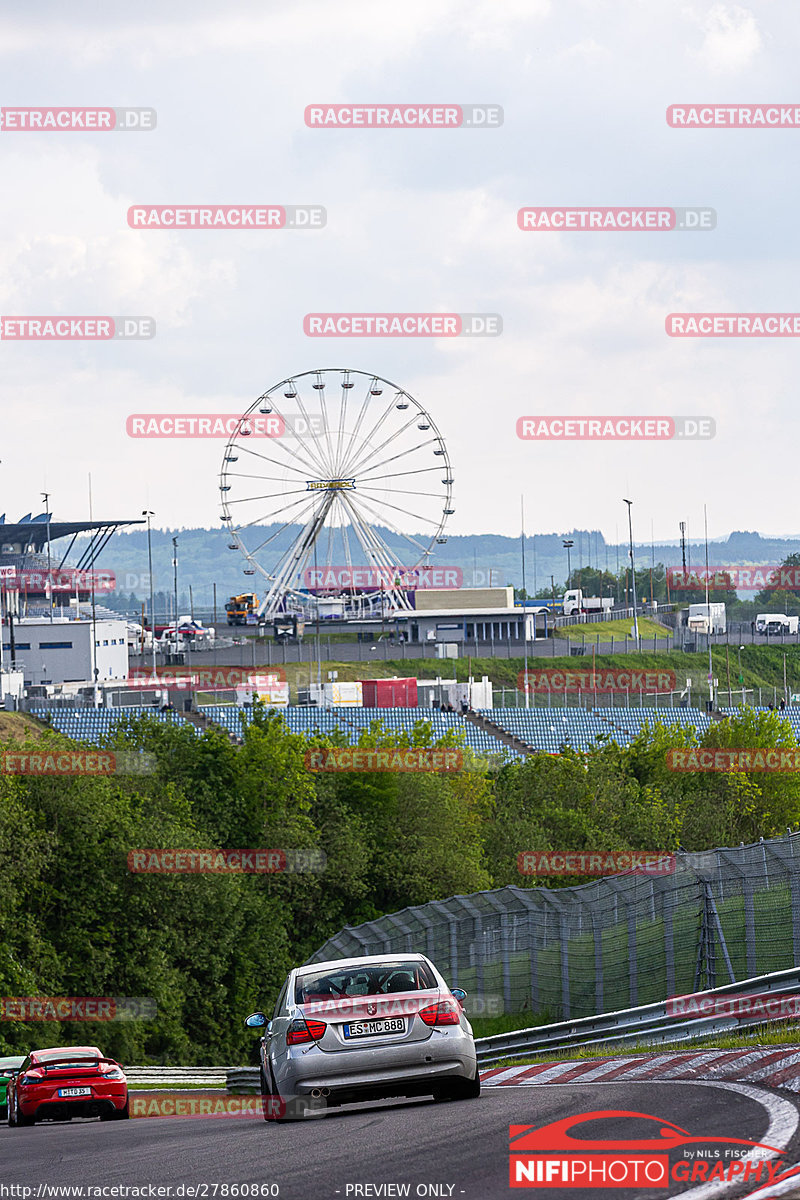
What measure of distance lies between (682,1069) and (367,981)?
2488 mm

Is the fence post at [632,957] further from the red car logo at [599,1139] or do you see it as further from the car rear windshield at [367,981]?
the red car logo at [599,1139]

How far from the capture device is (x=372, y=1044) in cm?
1077

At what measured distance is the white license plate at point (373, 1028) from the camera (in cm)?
1080

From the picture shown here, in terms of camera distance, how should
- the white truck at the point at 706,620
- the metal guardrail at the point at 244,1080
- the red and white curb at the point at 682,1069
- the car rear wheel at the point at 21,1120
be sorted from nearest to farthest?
the red and white curb at the point at 682,1069, the car rear wheel at the point at 21,1120, the metal guardrail at the point at 244,1080, the white truck at the point at 706,620

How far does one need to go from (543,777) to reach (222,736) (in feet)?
40.4

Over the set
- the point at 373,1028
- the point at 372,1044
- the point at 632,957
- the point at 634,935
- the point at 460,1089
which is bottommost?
the point at 632,957

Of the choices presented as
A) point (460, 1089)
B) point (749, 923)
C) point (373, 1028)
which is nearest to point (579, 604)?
point (749, 923)

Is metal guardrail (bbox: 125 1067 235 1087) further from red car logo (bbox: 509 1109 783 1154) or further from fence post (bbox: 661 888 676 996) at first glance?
red car logo (bbox: 509 1109 783 1154)

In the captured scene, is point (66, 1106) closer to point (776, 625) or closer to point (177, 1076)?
point (177, 1076)

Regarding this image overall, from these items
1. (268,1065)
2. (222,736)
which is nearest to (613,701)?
(222,736)

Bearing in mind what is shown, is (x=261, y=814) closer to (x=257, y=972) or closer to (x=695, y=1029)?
(x=257, y=972)

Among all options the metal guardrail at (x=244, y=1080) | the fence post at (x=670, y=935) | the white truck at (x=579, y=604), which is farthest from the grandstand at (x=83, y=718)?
the white truck at (x=579, y=604)

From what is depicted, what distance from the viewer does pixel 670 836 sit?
2104 inches

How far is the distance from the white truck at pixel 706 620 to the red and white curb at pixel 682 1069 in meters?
118
